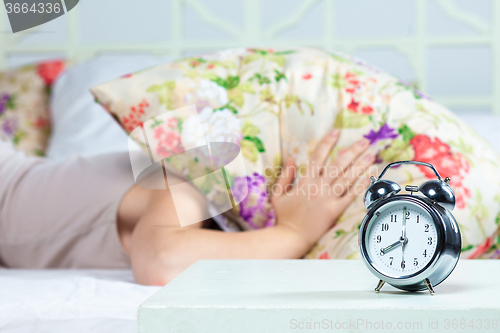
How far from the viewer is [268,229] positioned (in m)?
0.85

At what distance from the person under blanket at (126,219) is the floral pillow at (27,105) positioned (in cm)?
38

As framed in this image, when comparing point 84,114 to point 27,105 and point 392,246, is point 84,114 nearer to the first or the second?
point 27,105

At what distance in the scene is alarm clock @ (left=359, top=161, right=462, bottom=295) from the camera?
422 millimetres

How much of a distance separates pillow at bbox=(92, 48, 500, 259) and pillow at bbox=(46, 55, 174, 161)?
41 centimetres

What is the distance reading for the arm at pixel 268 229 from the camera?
0.79 m

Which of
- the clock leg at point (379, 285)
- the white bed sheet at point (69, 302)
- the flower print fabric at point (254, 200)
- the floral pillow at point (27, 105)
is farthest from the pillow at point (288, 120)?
the floral pillow at point (27, 105)

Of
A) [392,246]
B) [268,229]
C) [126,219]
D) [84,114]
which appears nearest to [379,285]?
[392,246]

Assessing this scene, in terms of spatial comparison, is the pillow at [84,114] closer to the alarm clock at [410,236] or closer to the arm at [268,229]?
the arm at [268,229]

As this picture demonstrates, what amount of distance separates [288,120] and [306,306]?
0.57 meters

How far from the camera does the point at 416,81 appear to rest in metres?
1.61

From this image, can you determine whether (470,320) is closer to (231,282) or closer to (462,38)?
(231,282)

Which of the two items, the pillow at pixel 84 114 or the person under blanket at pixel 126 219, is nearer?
the person under blanket at pixel 126 219

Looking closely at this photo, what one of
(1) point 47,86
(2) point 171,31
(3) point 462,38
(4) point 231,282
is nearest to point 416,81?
(3) point 462,38

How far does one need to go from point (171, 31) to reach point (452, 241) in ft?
4.89
